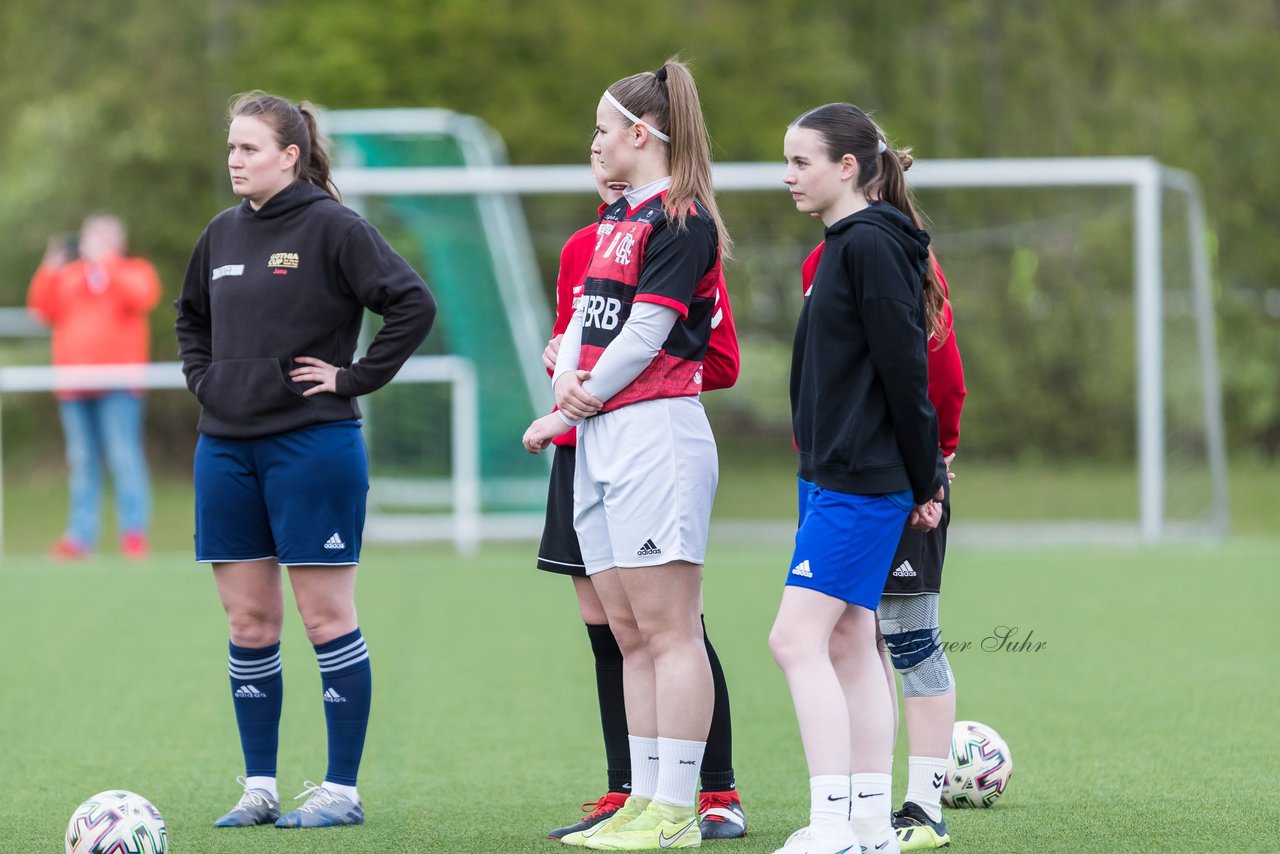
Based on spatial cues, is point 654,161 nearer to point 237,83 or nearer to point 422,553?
point 422,553

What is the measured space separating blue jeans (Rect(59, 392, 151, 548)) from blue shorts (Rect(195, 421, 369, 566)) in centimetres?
696

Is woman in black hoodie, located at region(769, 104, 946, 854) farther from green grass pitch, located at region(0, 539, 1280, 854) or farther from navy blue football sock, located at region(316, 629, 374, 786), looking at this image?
navy blue football sock, located at region(316, 629, 374, 786)

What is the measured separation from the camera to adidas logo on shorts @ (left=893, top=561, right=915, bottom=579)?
3.89 m

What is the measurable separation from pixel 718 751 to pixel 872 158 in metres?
1.48

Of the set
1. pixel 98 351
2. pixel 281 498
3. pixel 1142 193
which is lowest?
pixel 281 498

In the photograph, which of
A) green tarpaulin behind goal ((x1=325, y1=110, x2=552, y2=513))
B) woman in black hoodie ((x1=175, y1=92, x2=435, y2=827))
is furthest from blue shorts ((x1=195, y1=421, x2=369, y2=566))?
green tarpaulin behind goal ((x1=325, y1=110, x2=552, y2=513))

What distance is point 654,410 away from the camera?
3820 mm

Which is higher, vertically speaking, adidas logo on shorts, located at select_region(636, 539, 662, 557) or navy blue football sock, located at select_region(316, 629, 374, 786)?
adidas logo on shorts, located at select_region(636, 539, 662, 557)

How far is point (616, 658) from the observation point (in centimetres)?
425

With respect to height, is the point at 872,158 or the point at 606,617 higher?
the point at 872,158

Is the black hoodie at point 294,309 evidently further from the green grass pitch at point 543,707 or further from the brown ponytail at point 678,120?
the green grass pitch at point 543,707

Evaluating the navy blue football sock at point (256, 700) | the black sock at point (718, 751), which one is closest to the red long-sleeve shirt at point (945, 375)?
the black sock at point (718, 751)

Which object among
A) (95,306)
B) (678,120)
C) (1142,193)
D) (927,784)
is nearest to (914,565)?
(927,784)

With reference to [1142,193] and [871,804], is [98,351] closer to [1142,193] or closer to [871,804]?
[1142,193]
